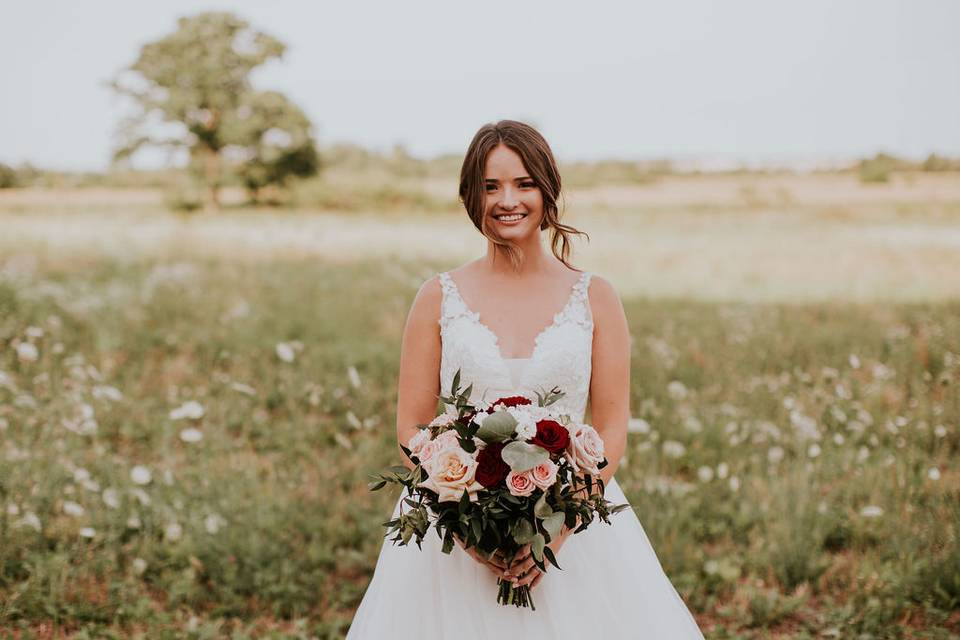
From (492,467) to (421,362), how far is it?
84 centimetres

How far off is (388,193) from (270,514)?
2595 cm

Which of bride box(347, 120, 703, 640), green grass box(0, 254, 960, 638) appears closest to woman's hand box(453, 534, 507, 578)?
bride box(347, 120, 703, 640)

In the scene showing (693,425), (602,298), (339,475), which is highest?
(602,298)

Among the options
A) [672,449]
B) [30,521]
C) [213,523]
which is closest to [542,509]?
[213,523]

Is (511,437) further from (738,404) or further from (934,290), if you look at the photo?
(934,290)

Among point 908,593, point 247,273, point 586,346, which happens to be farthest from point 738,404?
point 247,273

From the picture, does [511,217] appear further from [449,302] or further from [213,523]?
[213,523]

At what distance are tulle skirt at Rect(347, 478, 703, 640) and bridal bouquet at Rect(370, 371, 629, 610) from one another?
362mm

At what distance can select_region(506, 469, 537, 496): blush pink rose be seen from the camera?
2.33 m

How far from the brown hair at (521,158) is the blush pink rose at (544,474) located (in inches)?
39.4

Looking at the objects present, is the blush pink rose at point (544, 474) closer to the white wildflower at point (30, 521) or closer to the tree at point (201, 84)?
the white wildflower at point (30, 521)

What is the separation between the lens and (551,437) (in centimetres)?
235

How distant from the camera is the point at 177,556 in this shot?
5047mm

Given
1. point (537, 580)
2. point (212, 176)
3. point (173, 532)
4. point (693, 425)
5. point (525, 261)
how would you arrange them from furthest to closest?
point (212, 176), point (693, 425), point (173, 532), point (525, 261), point (537, 580)
